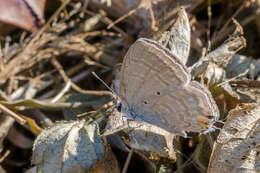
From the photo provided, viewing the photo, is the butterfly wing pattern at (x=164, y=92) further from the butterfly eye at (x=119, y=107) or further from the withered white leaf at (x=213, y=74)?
the withered white leaf at (x=213, y=74)

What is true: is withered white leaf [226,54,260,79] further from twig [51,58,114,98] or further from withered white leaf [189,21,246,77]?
twig [51,58,114,98]

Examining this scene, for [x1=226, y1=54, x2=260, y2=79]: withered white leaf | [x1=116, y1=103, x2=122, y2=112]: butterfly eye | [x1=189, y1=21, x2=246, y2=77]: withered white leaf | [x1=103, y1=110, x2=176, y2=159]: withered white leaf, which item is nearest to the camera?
[x1=103, y1=110, x2=176, y2=159]: withered white leaf

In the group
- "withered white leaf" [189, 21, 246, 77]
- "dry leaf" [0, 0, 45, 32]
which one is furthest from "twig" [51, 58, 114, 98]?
"withered white leaf" [189, 21, 246, 77]

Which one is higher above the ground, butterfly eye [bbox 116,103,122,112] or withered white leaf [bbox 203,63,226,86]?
butterfly eye [bbox 116,103,122,112]

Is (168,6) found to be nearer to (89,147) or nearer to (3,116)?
(89,147)

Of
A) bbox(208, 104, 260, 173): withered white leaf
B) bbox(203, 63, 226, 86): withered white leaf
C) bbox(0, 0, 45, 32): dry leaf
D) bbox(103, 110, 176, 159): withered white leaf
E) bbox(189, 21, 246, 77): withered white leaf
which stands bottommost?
bbox(208, 104, 260, 173): withered white leaf

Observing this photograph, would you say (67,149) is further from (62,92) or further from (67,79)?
(67,79)

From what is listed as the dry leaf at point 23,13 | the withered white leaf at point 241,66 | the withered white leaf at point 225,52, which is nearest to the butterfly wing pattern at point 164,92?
the withered white leaf at point 225,52

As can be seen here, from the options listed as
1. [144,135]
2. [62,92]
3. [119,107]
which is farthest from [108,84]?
[144,135]
